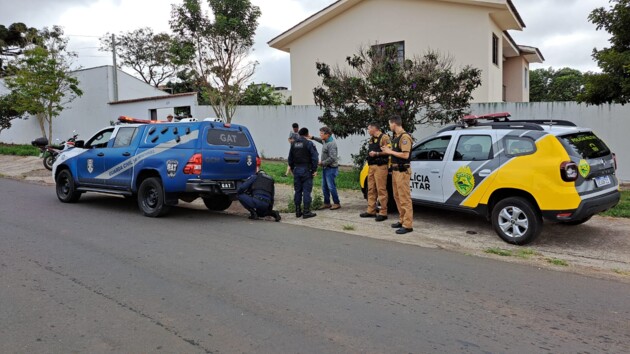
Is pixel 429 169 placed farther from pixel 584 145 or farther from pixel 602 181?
pixel 602 181

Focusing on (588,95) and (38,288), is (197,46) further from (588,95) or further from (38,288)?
(38,288)

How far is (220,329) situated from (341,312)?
1054 millimetres

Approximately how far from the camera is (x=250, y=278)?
5.10 m

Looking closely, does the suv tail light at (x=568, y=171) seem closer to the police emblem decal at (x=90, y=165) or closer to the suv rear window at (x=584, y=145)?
the suv rear window at (x=584, y=145)

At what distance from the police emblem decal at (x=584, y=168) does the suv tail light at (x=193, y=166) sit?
5897mm

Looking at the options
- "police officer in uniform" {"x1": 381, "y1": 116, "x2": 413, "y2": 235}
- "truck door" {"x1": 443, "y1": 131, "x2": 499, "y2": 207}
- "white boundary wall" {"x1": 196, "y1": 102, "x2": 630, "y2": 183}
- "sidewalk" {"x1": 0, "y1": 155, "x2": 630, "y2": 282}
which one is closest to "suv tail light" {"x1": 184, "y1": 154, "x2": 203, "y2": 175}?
"sidewalk" {"x1": 0, "y1": 155, "x2": 630, "y2": 282}

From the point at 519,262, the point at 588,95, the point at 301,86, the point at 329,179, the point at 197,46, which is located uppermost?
the point at 197,46

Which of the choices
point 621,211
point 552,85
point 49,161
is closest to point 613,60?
point 621,211

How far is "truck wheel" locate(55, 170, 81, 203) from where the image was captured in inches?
410

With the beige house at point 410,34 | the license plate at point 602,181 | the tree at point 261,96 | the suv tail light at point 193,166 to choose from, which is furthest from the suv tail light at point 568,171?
the tree at point 261,96

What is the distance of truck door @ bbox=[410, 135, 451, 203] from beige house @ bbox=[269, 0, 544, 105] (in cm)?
903

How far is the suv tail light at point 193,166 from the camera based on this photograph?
830cm

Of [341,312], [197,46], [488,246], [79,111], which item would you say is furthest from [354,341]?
[79,111]

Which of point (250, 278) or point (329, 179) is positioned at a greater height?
point (329, 179)
